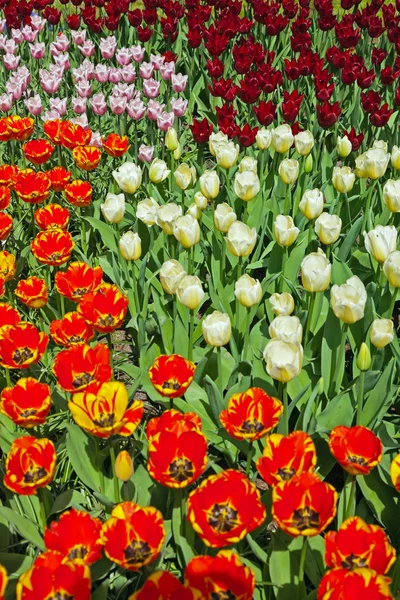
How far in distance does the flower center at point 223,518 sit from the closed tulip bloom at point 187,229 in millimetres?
1305

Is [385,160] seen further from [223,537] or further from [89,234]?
[223,537]

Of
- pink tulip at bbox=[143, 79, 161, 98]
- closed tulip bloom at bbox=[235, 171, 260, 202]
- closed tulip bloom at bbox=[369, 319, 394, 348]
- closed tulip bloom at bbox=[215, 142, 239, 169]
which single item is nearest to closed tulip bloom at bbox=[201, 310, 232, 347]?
closed tulip bloom at bbox=[369, 319, 394, 348]

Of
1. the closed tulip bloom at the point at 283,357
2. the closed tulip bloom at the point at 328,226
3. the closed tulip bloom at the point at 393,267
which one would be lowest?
the closed tulip bloom at the point at 328,226

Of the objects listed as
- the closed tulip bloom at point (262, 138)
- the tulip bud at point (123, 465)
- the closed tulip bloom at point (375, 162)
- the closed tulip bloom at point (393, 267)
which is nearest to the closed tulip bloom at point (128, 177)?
the closed tulip bloom at point (262, 138)

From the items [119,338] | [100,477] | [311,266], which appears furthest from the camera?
[119,338]

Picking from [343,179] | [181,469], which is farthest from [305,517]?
[343,179]

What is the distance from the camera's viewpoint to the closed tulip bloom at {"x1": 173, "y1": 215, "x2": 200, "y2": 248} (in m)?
2.59

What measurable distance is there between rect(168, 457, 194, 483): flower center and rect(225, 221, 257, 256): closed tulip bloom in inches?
43.1

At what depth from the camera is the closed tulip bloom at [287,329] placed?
1.94m

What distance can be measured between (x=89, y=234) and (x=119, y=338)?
28.5 inches

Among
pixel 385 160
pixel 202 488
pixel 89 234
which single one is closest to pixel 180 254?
pixel 89 234

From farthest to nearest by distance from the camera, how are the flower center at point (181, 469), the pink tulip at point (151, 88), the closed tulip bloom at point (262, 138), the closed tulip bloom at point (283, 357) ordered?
1. the pink tulip at point (151, 88)
2. the closed tulip bloom at point (262, 138)
3. the closed tulip bloom at point (283, 357)
4. the flower center at point (181, 469)

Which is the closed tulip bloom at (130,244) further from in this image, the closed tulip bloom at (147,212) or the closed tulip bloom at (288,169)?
the closed tulip bloom at (288,169)

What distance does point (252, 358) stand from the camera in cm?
248
